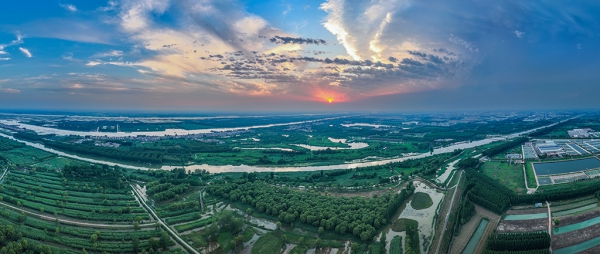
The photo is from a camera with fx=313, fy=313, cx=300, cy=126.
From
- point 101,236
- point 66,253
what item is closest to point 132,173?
point 101,236

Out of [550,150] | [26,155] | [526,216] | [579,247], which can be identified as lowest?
[579,247]

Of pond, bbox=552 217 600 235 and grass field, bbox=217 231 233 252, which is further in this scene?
pond, bbox=552 217 600 235

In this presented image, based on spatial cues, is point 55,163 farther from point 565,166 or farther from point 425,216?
point 565,166

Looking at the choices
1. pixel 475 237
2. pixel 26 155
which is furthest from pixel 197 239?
pixel 26 155

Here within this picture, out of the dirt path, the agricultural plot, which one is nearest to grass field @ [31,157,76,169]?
the agricultural plot

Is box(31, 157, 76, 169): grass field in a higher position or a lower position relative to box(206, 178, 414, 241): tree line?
higher

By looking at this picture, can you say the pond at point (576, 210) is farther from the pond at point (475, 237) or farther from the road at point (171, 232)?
the road at point (171, 232)

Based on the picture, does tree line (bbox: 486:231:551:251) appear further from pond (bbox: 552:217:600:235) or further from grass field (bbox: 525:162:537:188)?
grass field (bbox: 525:162:537:188)
